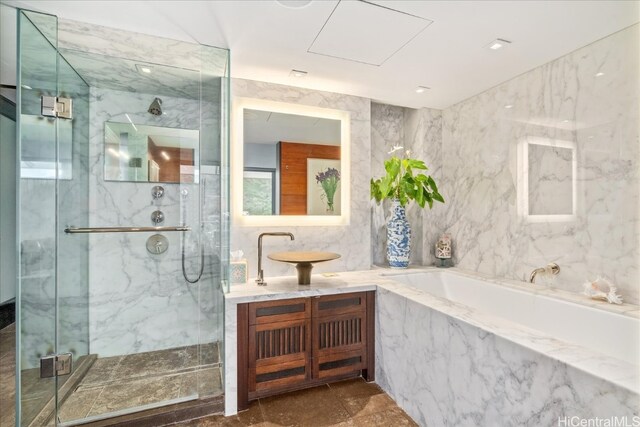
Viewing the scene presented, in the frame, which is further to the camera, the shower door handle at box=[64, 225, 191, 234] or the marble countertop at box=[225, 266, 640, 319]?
the shower door handle at box=[64, 225, 191, 234]

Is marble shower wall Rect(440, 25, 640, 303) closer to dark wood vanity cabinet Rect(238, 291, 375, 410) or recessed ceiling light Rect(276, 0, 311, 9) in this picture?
dark wood vanity cabinet Rect(238, 291, 375, 410)

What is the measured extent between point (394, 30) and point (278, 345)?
2193mm

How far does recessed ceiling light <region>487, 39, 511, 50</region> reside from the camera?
1.95 metres

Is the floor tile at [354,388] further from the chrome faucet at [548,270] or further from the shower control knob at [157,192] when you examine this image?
the shower control knob at [157,192]

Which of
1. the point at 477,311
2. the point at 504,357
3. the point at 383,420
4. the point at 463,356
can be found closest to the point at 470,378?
the point at 463,356

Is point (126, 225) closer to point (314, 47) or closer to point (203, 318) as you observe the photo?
point (203, 318)

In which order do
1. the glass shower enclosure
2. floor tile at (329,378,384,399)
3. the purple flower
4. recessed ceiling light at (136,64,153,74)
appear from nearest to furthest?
the glass shower enclosure < floor tile at (329,378,384,399) < recessed ceiling light at (136,64,153,74) < the purple flower

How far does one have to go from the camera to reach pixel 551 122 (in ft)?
7.40

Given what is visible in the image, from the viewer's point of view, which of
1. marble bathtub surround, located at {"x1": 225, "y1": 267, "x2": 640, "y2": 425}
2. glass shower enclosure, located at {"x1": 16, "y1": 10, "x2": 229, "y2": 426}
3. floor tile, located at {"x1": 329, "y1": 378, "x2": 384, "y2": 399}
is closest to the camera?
marble bathtub surround, located at {"x1": 225, "y1": 267, "x2": 640, "y2": 425}

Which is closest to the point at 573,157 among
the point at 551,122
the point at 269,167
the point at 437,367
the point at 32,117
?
the point at 551,122

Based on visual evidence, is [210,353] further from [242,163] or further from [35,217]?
[242,163]

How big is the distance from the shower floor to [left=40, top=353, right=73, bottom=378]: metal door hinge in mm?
185

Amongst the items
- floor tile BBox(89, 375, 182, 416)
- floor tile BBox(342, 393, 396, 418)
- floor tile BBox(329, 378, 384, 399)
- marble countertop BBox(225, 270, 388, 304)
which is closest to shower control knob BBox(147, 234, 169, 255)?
marble countertop BBox(225, 270, 388, 304)

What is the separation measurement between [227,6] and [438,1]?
3.77ft
